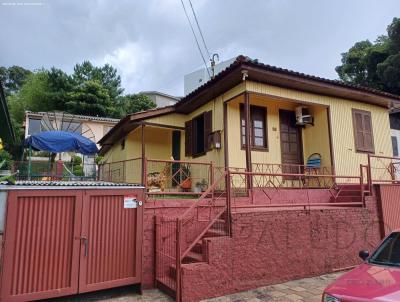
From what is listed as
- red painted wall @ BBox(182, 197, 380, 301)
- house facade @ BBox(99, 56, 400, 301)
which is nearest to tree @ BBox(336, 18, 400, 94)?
house facade @ BBox(99, 56, 400, 301)

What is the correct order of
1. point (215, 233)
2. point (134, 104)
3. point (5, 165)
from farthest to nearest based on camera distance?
1. point (134, 104)
2. point (5, 165)
3. point (215, 233)

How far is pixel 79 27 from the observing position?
35.5 feet

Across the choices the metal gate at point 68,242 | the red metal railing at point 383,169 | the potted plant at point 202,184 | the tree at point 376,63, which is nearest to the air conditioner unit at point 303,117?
the red metal railing at point 383,169

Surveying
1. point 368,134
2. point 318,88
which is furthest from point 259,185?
point 368,134

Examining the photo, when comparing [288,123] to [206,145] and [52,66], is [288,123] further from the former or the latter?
[52,66]

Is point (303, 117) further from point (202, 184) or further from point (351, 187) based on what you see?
point (202, 184)

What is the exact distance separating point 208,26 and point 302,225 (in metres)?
7.00

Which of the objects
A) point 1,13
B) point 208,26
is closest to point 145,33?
point 208,26

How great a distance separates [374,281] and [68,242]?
482 centimetres

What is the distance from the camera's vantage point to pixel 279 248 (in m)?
6.43

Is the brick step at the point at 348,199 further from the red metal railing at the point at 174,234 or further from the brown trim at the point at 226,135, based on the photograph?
the red metal railing at the point at 174,234

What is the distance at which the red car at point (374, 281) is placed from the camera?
3.20 m

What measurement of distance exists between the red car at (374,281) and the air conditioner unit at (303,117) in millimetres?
6823

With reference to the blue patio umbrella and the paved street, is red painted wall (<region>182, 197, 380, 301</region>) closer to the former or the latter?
the paved street
